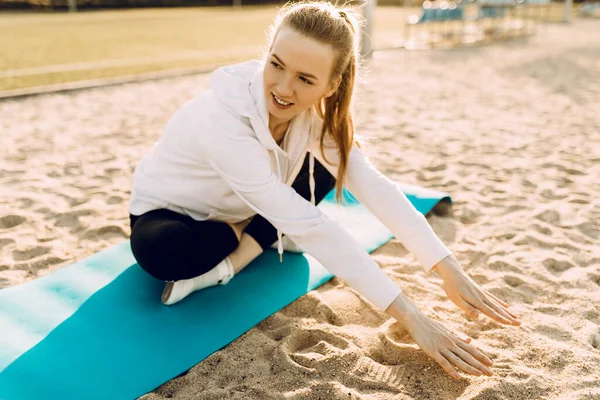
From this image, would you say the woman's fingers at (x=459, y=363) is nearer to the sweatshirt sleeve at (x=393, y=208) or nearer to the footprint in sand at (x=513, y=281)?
the sweatshirt sleeve at (x=393, y=208)

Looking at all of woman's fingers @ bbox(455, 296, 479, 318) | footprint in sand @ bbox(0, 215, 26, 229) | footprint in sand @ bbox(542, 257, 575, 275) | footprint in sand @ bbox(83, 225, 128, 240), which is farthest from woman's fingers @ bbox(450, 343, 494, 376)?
footprint in sand @ bbox(0, 215, 26, 229)

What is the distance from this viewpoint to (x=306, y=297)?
230 cm

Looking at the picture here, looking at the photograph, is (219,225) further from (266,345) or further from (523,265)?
(523,265)

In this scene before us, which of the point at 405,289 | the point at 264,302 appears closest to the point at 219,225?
the point at 264,302

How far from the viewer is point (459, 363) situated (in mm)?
1775

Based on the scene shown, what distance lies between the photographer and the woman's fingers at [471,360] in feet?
5.82

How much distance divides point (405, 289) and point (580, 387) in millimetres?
790

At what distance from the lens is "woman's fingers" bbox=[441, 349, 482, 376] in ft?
5.78

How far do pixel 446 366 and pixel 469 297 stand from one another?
327 millimetres

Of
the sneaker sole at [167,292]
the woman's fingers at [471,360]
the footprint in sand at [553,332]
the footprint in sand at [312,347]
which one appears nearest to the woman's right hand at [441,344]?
the woman's fingers at [471,360]

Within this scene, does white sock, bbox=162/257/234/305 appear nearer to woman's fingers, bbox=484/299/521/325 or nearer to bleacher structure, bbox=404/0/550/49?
woman's fingers, bbox=484/299/521/325

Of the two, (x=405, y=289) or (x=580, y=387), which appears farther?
(x=405, y=289)

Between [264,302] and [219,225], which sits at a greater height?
[219,225]

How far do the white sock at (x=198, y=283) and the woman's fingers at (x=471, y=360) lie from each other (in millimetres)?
988
